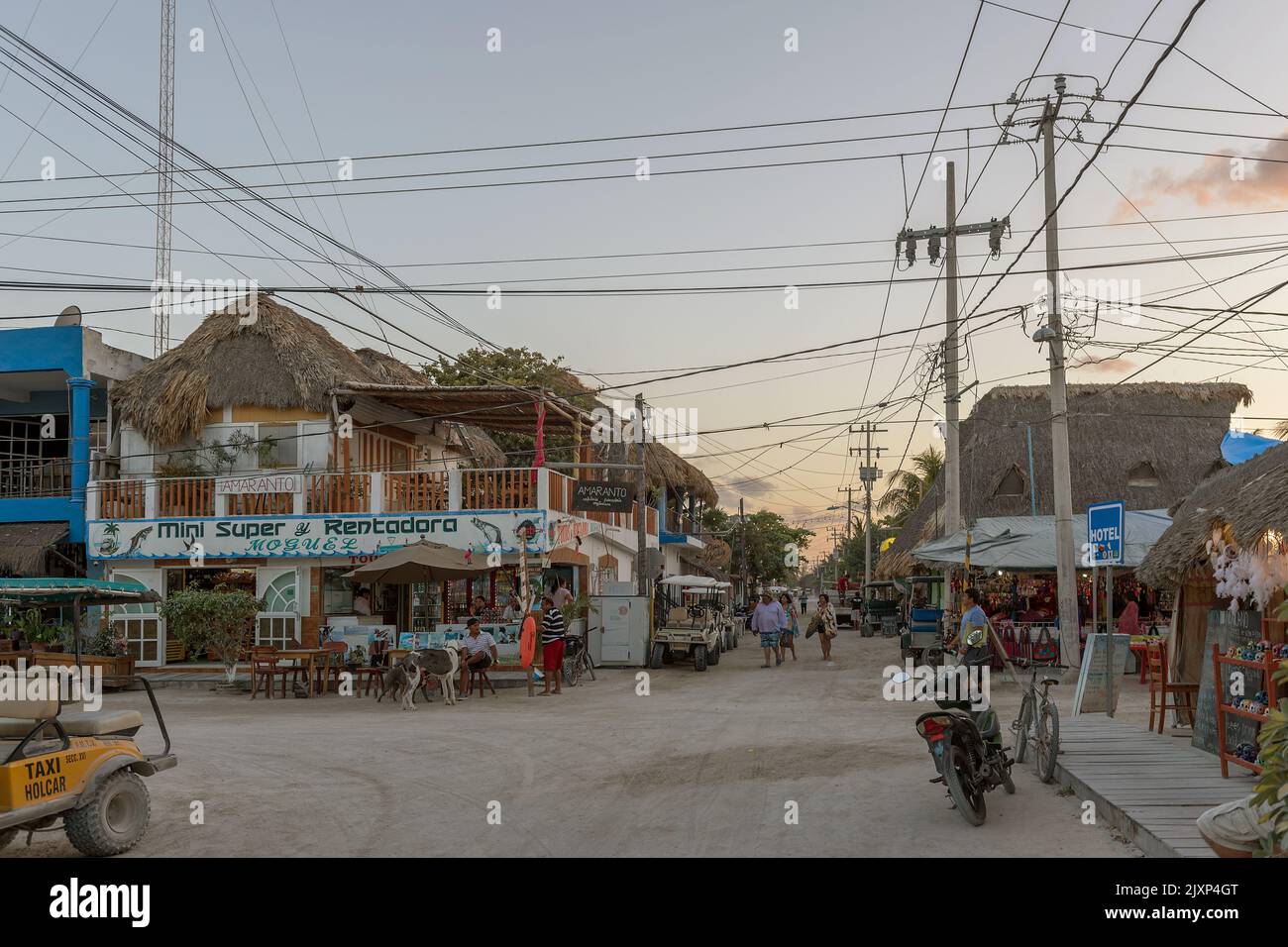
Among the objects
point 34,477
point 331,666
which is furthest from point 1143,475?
point 34,477

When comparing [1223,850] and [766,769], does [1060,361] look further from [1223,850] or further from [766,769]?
[1223,850]

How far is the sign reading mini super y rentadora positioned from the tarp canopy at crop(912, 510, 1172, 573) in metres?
9.40

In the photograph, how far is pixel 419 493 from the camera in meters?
23.6

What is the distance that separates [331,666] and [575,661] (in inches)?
175

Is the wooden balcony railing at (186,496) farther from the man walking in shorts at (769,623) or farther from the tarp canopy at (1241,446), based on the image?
the tarp canopy at (1241,446)

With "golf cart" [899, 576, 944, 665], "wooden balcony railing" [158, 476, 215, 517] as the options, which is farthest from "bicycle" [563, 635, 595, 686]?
"wooden balcony railing" [158, 476, 215, 517]

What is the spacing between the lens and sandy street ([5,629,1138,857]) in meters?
7.53

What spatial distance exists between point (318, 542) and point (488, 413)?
4886mm

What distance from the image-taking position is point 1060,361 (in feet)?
62.9

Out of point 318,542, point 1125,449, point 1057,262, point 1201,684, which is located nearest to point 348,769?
point 1201,684

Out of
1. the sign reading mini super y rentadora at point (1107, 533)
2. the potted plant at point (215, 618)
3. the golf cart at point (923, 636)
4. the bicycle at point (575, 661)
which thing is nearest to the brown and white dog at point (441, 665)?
the bicycle at point (575, 661)

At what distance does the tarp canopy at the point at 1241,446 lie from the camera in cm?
1438

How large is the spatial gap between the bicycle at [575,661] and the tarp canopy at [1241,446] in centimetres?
1142

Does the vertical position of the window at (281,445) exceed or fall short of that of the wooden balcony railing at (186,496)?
it exceeds it
